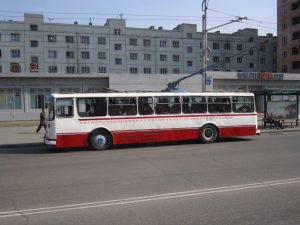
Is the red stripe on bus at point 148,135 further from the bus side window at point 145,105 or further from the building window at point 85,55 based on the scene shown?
the building window at point 85,55

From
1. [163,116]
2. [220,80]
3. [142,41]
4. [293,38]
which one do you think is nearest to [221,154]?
[163,116]

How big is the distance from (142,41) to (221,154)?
237 ft

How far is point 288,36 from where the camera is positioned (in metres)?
87.2

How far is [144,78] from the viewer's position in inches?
1670

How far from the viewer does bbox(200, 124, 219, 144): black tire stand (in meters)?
16.9

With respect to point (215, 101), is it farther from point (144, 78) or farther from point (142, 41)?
point (142, 41)

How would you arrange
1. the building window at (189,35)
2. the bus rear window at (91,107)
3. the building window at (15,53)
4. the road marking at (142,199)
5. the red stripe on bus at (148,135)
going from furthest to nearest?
the building window at (189,35) < the building window at (15,53) < the bus rear window at (91,107) < the red stripe on bus at (148,135) < the road marking at (142,199)

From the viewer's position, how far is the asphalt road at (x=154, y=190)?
5.61 m

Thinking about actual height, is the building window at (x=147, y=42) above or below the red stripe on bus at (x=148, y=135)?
above

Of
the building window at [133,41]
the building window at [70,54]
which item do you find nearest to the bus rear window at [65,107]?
the building window at [70,54]

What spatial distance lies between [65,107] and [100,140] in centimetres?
196

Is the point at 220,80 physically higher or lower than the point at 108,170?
higher

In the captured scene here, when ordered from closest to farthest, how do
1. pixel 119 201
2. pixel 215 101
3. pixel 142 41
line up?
1. pixel 119 201
2. pixel 215 101
3. pixel 142 41

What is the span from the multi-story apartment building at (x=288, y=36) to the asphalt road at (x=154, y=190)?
265 feet
